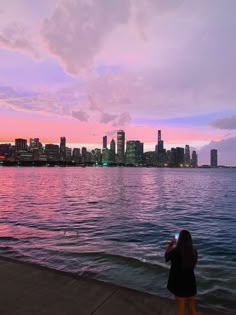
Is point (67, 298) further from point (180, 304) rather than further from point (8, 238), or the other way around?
point (8, 238)

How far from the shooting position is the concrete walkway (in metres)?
5.93

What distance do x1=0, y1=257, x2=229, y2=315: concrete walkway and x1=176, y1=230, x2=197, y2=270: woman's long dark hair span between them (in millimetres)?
1235

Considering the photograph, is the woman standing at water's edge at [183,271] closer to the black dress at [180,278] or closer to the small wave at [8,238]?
the black dress at [180,278]

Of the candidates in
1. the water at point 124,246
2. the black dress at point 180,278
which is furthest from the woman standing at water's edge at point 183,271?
the water at point 124,246

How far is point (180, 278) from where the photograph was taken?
218 inches

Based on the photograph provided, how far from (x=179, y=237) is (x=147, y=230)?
52.0 feet

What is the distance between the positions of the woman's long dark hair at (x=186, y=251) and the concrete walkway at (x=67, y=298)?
1235 mm

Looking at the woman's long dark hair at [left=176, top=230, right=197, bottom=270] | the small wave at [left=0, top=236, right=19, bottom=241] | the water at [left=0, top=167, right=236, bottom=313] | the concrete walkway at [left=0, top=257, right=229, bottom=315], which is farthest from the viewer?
the small wave at [left=0, top=236, right=19, bottom=241]

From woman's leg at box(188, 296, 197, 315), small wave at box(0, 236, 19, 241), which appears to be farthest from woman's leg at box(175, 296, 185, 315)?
small wave at box(0, 236, 19, 241)

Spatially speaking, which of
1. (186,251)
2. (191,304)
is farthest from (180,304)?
(186,251)

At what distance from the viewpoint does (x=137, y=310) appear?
19.7ft

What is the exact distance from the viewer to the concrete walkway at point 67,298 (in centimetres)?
593

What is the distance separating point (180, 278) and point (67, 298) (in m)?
2.48

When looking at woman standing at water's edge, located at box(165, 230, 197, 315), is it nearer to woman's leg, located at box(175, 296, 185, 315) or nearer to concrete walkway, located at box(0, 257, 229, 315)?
woman's leg, located at box(175, 296, 185, 315)
